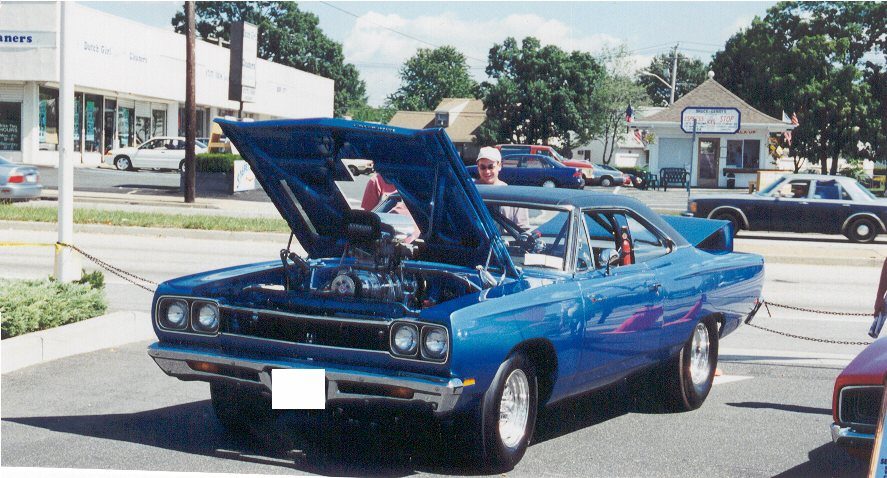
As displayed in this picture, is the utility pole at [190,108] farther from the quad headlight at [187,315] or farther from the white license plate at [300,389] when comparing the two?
the white license plate at [300,389]

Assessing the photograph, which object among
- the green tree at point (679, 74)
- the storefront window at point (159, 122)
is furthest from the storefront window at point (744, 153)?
the green tree at point (679, 74)

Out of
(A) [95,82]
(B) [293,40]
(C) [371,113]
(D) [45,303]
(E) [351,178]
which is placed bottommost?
(D) [45,303]

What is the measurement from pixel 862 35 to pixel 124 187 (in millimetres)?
42546

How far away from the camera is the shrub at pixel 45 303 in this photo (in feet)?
27.2

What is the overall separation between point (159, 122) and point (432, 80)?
3161 inches

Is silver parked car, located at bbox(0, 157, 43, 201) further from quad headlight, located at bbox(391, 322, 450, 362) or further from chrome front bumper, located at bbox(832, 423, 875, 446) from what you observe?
chrome front bumper, located at bbox(832, 423, 875, 446)

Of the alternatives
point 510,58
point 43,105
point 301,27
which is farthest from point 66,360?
point 301,27

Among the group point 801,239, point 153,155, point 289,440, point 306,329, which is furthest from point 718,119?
point 306,329

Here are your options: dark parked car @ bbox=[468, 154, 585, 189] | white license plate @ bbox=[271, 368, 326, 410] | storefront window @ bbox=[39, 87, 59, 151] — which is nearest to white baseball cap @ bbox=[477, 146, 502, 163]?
white license plate @ bbox=[271, 368, 326, 410]

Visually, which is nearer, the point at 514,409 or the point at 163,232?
the point at 514,409

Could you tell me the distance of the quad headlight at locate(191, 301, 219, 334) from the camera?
5.90m

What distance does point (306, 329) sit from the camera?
18.5 ft

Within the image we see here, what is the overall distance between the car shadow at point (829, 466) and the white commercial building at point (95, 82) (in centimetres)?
4004

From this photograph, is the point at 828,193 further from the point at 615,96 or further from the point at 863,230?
the point at 615,96
